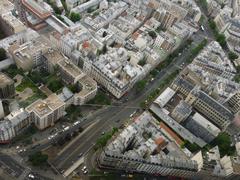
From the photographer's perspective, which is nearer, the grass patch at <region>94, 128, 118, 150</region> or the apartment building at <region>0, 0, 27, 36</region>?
the grass patch at <region>94, 128, 118, 150</region>

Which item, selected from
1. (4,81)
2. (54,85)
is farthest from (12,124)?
(54,85)

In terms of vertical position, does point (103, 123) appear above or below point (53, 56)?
below

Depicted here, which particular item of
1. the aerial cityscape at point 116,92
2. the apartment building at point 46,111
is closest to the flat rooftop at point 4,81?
the aerial cityscape at point 116,92

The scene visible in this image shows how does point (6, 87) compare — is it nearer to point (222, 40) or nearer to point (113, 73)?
point (113, 73)

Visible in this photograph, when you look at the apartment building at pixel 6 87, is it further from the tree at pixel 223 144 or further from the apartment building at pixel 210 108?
the tree at pixel 223 144

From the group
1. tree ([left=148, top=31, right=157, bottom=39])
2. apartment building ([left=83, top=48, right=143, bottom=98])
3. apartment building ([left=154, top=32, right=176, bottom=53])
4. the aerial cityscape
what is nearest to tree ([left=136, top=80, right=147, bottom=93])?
the aerial cityscape

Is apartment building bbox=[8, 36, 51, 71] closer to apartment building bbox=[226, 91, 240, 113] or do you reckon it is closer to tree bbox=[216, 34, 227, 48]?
apartment building bbox=[226, 91, 240, 113]

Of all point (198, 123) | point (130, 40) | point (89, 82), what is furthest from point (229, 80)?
point (89, 82)
